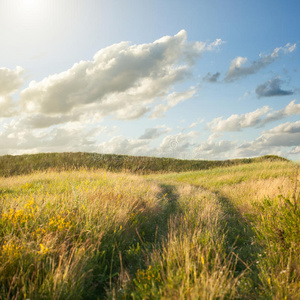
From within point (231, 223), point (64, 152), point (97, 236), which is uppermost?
point (64, 152)

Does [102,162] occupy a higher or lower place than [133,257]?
higher

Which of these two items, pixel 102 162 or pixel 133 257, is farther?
pixel 102 162

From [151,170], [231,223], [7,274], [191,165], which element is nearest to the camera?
[7,274]

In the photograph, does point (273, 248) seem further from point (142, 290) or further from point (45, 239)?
point (45, 239)

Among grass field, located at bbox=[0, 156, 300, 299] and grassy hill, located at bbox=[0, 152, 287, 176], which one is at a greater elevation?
grassy hill, located at bbox=[0, 152, 287, 176]

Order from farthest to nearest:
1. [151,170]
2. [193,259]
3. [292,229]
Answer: [151,170]
[292,229]
[193,259]

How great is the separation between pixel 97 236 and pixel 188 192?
7.02m

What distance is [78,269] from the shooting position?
394 centimetres

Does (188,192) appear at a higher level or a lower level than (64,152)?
lower

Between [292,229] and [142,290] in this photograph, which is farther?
[292,229]

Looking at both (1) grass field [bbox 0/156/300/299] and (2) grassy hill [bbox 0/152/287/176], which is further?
(2) grassy hill [bbox 0/152/287/176]

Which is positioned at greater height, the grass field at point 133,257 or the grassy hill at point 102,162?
the grassy hill at point 102,162

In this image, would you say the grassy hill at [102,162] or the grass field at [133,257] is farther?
the grassy hill at [102,162]

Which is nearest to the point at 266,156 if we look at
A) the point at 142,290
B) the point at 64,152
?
the point at 64,152
